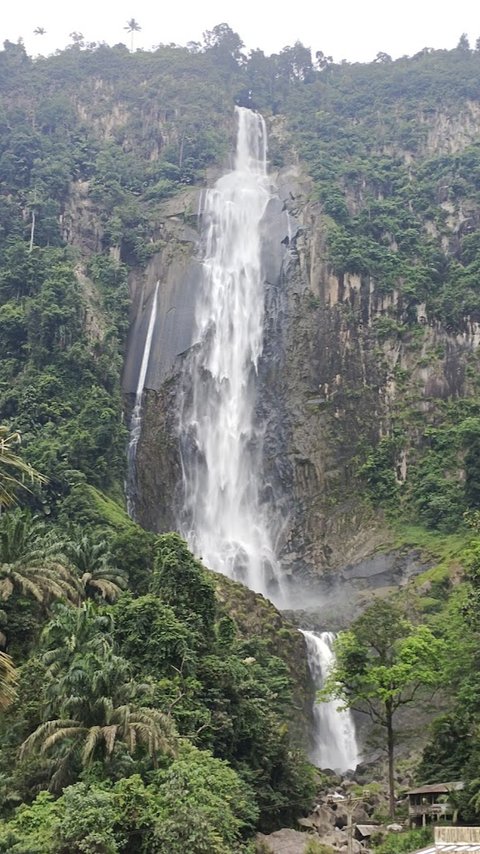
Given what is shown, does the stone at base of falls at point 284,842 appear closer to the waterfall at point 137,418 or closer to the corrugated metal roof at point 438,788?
the corrugated metal roof at point 438,788

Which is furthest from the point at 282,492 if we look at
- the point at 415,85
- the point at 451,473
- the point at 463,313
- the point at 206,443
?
the point at 415,85

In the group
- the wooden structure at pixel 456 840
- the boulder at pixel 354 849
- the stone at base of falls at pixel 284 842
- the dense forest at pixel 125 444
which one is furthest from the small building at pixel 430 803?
the wooden structure at pixel 456 840

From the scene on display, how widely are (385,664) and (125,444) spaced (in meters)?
24.7

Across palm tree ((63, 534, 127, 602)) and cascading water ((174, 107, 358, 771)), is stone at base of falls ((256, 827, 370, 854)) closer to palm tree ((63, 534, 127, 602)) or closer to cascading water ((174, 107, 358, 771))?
palm tree ((63, 534, 127, 602))

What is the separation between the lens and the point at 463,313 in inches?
1922

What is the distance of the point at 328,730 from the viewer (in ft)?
103

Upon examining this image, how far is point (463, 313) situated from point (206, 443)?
56.3 feet

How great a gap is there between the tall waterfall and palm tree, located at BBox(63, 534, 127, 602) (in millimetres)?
14662

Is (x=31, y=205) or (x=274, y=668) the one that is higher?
(x=31, y=205)

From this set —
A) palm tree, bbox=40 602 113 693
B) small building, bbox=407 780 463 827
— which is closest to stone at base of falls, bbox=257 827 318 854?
small building, bbox=407 780 463 827

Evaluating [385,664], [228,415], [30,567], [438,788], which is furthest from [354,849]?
[228,415]

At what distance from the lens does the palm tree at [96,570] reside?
26469 mm

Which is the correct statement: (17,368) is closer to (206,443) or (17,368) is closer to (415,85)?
(206,443)

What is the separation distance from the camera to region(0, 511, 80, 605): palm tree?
23.1 m
